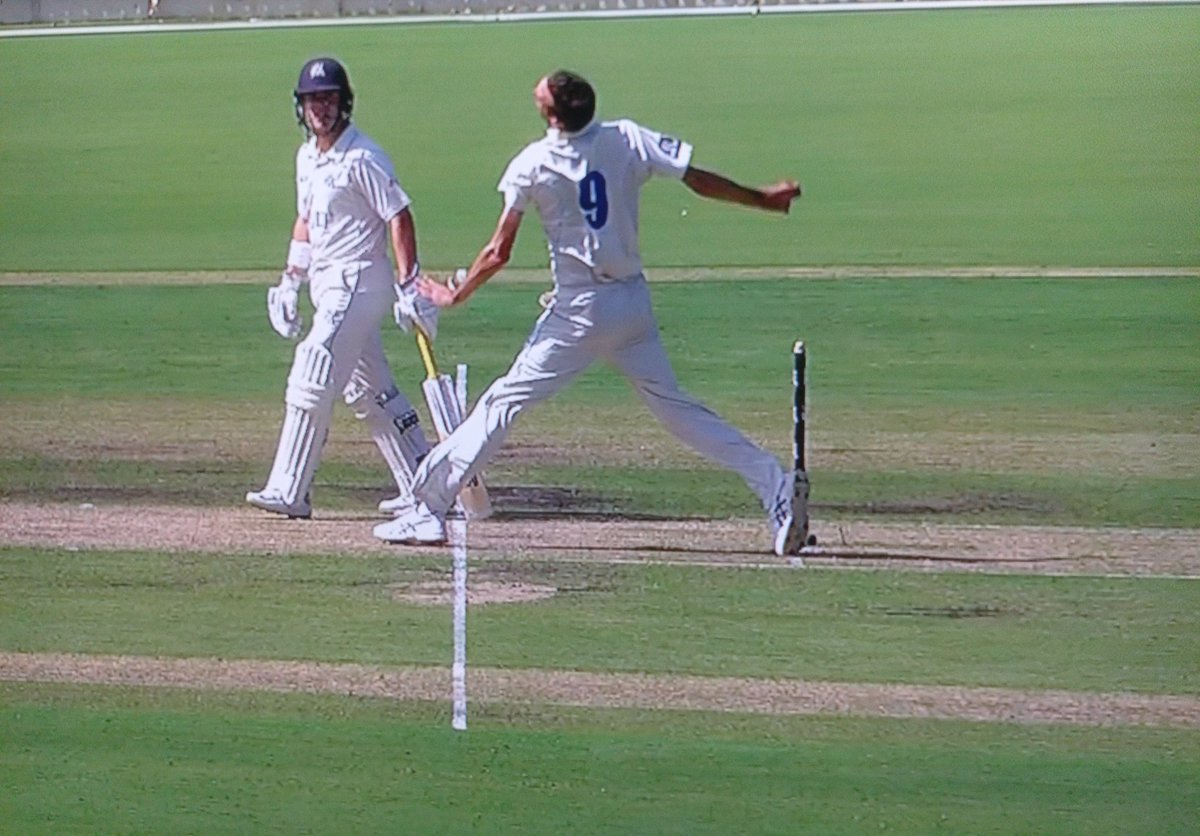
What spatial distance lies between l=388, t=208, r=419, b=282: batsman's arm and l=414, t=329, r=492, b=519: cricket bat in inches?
11.2

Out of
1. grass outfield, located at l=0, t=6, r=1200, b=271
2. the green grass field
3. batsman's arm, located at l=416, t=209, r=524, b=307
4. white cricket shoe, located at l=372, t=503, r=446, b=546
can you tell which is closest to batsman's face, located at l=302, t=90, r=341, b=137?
batsman's arm, located at l=416, t=209, r=524, b=307

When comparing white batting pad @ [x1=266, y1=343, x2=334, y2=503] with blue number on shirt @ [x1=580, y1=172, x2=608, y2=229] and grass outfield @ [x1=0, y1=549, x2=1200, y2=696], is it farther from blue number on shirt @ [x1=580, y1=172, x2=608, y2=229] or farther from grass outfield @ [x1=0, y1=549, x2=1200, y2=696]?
blue number on shirt @ [x1=580, y1=172, x2=608, y2=229]

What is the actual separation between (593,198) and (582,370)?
724 mm

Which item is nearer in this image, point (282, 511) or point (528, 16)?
point (282, 511)

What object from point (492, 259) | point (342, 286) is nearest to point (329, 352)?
point (342, 286)

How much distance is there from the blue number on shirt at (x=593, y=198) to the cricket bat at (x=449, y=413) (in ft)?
4.09

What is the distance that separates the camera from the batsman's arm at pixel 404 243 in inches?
403

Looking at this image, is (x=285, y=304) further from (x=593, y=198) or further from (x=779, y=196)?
(x=779, y=196)

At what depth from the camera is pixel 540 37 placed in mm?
35625

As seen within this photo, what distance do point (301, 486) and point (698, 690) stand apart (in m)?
2.92

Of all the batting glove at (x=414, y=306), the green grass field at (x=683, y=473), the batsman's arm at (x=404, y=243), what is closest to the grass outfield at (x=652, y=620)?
the green grass field at (x=683, y=473)

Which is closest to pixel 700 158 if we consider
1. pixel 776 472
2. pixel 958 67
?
pixel 958 67

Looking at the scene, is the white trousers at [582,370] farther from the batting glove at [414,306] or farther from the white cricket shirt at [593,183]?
the batting glove at [414,306]

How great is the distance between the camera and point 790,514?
973 centimetres
